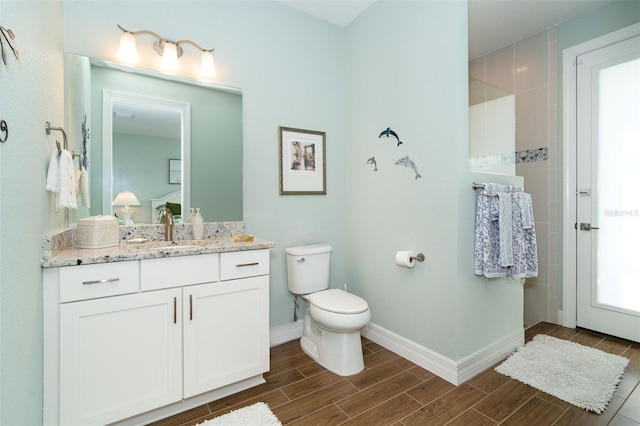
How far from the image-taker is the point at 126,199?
196 centimetres

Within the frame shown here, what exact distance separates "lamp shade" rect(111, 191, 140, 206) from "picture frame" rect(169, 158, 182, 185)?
245 mm

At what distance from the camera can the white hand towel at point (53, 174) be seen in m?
1.43

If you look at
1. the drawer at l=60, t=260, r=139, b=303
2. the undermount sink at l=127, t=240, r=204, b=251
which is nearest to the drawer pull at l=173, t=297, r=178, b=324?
the drawer at l=60, t=260, r=139, b=303

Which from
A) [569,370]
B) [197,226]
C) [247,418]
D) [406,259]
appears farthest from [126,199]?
[569,370]

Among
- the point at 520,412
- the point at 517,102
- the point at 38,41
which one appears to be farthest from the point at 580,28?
the point at 38,41

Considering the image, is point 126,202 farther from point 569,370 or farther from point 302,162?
point 569,370

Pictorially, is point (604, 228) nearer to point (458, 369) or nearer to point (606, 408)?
point (606, 408)

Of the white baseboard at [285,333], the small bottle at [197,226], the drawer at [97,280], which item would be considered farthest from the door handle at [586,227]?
the drawer at [97,280]

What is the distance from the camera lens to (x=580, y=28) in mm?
2695

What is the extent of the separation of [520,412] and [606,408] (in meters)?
0.49

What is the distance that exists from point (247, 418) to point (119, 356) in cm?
72

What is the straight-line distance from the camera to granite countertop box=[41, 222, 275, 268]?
4.53ft

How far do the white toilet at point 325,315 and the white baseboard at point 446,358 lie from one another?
1.24 feet

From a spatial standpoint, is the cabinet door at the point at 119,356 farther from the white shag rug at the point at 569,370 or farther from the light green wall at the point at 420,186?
the white shag rug at the point at 569,370
